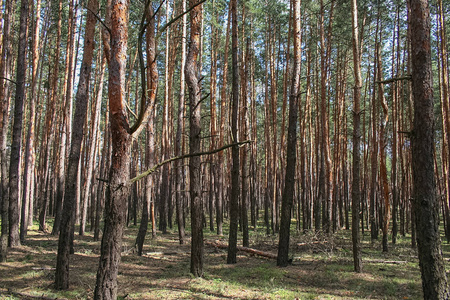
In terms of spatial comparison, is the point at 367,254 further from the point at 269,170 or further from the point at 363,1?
the point at 363,1

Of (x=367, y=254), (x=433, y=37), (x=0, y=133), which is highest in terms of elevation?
(x=433, y=37)

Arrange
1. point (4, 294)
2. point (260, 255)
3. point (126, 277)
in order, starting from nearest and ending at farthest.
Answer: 1. point (4, 294)
2. point (126, 277)
3. point (260, 255)

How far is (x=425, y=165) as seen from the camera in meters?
4.39

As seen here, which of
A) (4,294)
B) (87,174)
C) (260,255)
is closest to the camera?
(4,294)

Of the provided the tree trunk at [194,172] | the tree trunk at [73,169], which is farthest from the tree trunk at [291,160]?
the tree trunk at [73,169]

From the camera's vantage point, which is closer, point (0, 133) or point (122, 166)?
point (122, 166)

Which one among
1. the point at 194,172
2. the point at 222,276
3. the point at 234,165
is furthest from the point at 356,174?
the point at 222,276

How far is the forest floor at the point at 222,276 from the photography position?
5.86 metres

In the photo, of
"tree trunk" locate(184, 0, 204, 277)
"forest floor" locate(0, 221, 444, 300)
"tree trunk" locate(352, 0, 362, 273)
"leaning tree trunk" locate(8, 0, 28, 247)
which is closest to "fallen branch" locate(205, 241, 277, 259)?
"forest floor" locate(0, 221, 444, 300)

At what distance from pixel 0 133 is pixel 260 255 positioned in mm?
8144

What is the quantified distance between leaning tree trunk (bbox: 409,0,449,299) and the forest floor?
1900 millimetres

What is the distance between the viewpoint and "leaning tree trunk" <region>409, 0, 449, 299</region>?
4.26 metres

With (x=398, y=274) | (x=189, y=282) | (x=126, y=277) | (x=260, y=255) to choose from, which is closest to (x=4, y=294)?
(x=126, y=277)

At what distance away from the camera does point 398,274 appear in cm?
757
